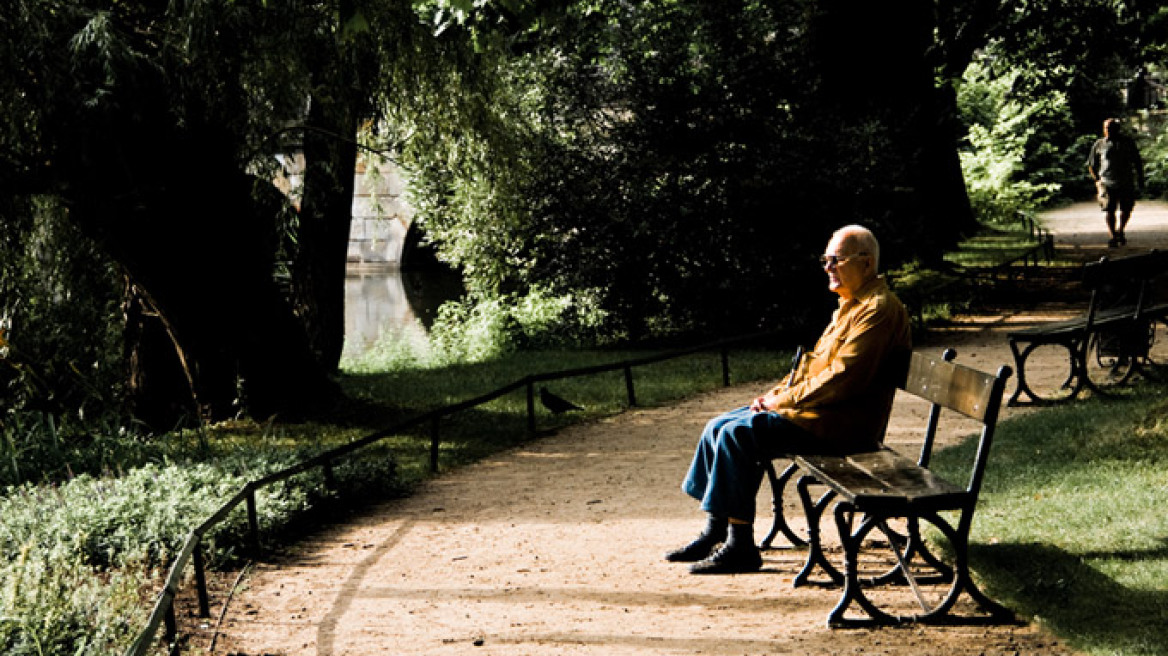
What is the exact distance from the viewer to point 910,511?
16.8ft

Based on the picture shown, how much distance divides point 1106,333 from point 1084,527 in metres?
5.30

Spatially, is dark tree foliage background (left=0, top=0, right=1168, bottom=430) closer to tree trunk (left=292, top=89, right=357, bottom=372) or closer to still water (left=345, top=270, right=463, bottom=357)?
tree trunk (left=292, top=89, right=357, bottom=372)

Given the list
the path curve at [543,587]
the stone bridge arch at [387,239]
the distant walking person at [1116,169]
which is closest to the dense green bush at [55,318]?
the path curve at [543,587]

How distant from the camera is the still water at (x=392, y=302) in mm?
24645

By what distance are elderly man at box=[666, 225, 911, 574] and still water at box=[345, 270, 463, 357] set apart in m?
15.9

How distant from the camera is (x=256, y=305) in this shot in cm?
1190

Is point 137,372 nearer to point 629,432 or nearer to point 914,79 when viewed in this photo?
point 629,432

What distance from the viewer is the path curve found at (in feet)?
16.9

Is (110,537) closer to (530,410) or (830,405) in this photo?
(830,405)

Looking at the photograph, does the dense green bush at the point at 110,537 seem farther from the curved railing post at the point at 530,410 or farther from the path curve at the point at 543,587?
the curved railing post at the point at 530,410

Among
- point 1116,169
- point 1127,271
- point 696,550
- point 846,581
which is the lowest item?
point 696,550

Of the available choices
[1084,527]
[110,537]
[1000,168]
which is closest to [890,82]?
[1000,168]

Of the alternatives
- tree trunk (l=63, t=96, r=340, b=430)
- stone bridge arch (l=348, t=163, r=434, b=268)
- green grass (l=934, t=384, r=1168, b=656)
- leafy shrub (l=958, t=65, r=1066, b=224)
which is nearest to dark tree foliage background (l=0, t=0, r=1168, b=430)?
tree trunk (l=63, t=96, r=340, b=430)

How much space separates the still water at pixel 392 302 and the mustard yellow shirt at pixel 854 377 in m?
16.2
